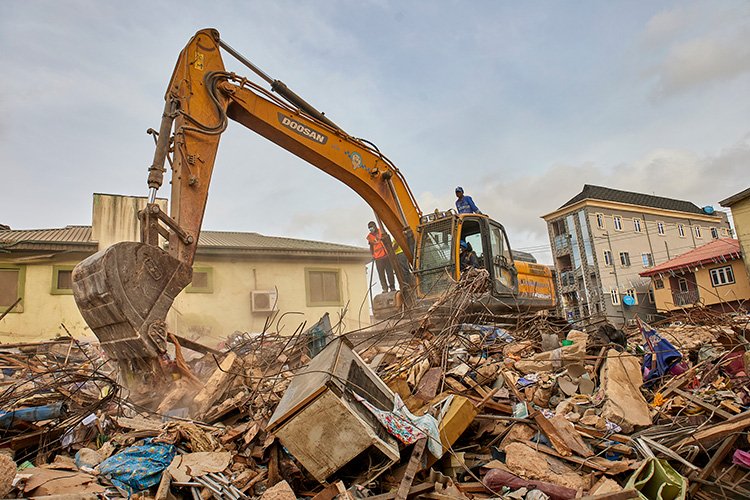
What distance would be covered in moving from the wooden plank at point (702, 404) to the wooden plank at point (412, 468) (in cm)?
279

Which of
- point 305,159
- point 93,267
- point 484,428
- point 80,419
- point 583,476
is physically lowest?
point 583,476

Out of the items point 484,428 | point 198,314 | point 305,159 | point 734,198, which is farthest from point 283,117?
point 734,198

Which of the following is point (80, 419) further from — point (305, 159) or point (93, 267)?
point (305, 159)

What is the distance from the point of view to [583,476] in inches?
149

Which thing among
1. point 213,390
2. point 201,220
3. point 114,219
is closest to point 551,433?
point 213,390

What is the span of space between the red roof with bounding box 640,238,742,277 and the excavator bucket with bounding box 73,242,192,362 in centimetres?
2754

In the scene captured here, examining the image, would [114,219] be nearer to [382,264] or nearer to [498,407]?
[382,264]

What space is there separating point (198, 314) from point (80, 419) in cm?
1081

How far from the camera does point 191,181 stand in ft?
19.3

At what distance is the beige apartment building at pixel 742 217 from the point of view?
67.2 ft

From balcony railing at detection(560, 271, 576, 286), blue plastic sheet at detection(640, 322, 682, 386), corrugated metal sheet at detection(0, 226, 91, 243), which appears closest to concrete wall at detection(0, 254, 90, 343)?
corrugated metal sheet at detection(0, 226, 91, 243)

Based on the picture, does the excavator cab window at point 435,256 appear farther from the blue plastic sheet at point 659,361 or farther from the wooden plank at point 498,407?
the wooden plank at point 498,407

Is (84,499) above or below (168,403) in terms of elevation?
below

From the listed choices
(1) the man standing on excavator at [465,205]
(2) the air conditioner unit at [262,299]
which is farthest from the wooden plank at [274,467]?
(2) the air conditioner unit at [262,299]
